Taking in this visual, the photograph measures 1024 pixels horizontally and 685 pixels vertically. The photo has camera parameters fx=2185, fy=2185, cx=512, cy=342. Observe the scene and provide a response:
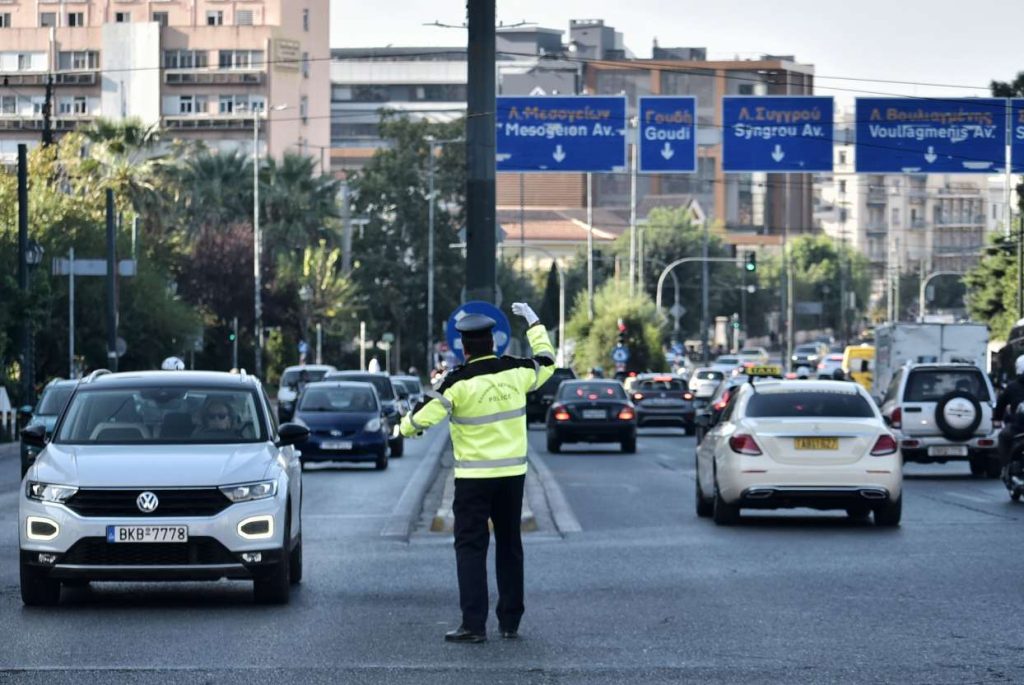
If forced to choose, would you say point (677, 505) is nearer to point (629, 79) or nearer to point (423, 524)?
point (423, 524)

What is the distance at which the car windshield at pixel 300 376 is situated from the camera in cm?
5634

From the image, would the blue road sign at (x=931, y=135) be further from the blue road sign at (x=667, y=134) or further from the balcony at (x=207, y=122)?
the balcony at (x=207, y=122)

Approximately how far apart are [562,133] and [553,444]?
26.4ft

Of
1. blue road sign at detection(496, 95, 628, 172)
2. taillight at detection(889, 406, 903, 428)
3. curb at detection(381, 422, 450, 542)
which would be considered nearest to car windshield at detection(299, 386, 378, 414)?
curb at detection(381, 422, 450, 542)

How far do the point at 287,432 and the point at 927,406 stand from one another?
742 inches

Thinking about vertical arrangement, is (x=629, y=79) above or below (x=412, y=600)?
above

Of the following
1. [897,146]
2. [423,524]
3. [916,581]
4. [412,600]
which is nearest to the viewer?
[412,600]

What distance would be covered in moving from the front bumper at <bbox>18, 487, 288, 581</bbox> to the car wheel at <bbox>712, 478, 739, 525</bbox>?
27.6ft

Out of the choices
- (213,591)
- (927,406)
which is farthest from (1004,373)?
(213,591)

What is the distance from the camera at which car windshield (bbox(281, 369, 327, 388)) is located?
185ft

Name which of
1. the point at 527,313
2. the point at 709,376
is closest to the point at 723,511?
the point at 527,313

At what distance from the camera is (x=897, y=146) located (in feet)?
159

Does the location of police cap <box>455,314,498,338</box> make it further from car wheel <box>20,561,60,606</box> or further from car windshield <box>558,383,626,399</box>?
car windshield <box>558,383,626,399</box>

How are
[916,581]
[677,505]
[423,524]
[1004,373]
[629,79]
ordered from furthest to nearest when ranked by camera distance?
[629,79]
[1004,373]
[677,505]
[423,524]
[916,581]
